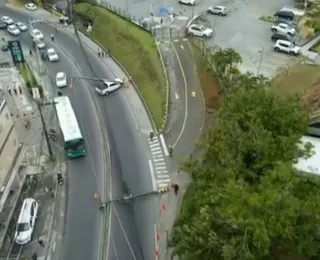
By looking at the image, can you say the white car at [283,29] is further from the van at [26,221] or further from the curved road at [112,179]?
the van at [26,221]

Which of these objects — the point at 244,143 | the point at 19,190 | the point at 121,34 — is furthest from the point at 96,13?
the point at 244,143

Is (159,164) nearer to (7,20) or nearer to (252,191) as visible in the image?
(252,191)

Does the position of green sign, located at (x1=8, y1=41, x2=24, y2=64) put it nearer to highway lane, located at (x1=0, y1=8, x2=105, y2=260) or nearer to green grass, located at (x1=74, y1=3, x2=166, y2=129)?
highway lane, located at (x1=0, y1=8, x2=105, y2=260)

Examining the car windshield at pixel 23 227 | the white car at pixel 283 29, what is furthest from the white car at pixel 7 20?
the car windshield at pixel 23 227

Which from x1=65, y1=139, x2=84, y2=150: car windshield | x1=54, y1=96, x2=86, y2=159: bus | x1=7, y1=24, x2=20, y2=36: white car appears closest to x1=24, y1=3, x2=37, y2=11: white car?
x1=7, y1=24, x2=20, y2=36: white car

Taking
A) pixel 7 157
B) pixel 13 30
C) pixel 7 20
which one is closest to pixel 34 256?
pixel 7 157
